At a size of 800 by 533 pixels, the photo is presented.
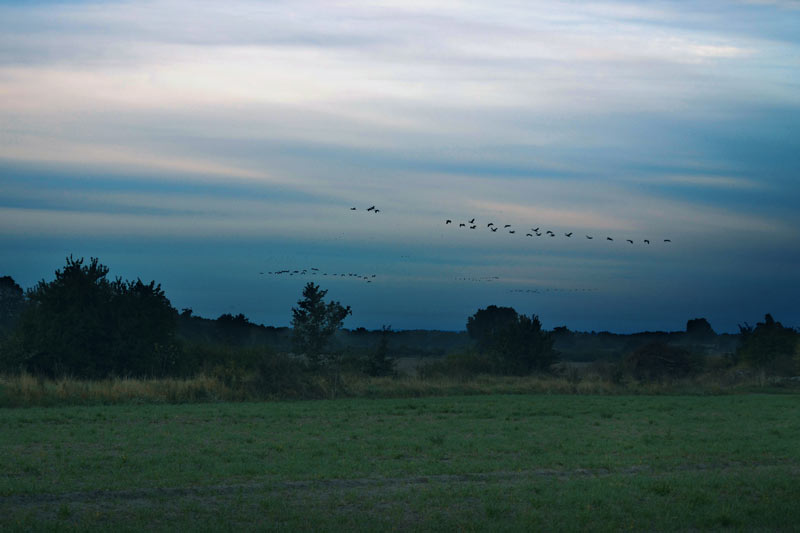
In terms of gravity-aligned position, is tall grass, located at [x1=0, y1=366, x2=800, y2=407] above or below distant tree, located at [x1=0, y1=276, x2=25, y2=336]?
below

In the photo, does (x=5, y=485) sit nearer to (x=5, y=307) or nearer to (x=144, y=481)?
(x=144, y=481)

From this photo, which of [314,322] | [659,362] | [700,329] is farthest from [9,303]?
[700,329]

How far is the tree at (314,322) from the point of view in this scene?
48188 millimetres

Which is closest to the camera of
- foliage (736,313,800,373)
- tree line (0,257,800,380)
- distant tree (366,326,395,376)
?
tree line (0,257,800,380)

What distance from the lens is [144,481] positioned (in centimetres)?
1382

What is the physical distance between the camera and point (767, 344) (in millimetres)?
61531

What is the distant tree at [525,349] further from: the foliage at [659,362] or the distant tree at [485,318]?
the distant tree at [485,318]

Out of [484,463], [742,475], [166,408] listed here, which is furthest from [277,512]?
[166,408]

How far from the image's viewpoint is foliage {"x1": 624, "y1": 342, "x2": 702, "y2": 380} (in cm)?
5328

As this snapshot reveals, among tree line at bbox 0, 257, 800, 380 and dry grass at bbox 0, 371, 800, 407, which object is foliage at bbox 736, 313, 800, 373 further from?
dry grass at bbox 0, 371, 800, 407

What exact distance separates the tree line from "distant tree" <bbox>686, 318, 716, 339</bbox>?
3477 inches

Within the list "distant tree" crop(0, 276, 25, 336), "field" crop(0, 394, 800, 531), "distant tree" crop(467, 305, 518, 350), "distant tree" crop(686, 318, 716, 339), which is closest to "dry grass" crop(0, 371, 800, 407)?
"field" crop(0, 394, 800, 531)

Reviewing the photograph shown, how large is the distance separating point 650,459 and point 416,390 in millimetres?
20925

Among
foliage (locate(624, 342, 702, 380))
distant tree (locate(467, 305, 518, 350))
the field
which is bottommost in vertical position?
the field
